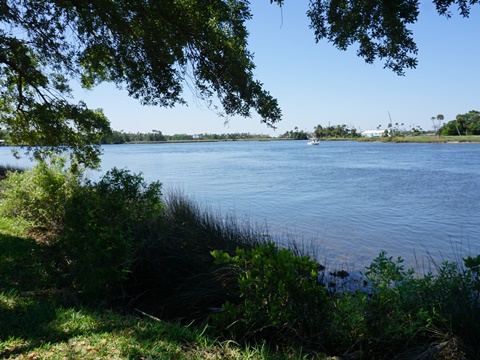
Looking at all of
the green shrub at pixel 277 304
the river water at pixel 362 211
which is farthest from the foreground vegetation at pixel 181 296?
the river water at pixel 362 211

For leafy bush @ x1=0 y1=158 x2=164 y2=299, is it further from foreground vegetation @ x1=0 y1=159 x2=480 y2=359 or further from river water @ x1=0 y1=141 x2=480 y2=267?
river water @ x1=0 y1=141 x2=480 y2=267

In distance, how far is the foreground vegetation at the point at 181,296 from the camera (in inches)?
151

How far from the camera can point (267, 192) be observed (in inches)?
830

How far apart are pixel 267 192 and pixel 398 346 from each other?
56.2 feet

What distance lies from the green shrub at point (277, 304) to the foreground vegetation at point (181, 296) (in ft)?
0.05

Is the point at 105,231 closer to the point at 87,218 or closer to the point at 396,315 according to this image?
the point at 87,218

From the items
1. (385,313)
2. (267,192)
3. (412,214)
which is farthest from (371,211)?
(385,313)

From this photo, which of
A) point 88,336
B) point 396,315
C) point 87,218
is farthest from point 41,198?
point 396,315

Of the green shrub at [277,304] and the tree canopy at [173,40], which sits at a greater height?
the tree canopy at [173,40]

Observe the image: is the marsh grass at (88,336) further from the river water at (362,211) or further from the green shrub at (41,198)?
the river water at (362,211)

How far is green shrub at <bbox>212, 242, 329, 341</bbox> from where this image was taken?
4.23 meters

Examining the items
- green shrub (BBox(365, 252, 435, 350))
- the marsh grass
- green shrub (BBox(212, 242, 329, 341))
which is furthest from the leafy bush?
green shrub (BBox(365, 252, 435, 350))

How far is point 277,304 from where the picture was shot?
4.21m

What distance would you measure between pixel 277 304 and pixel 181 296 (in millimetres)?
2005
